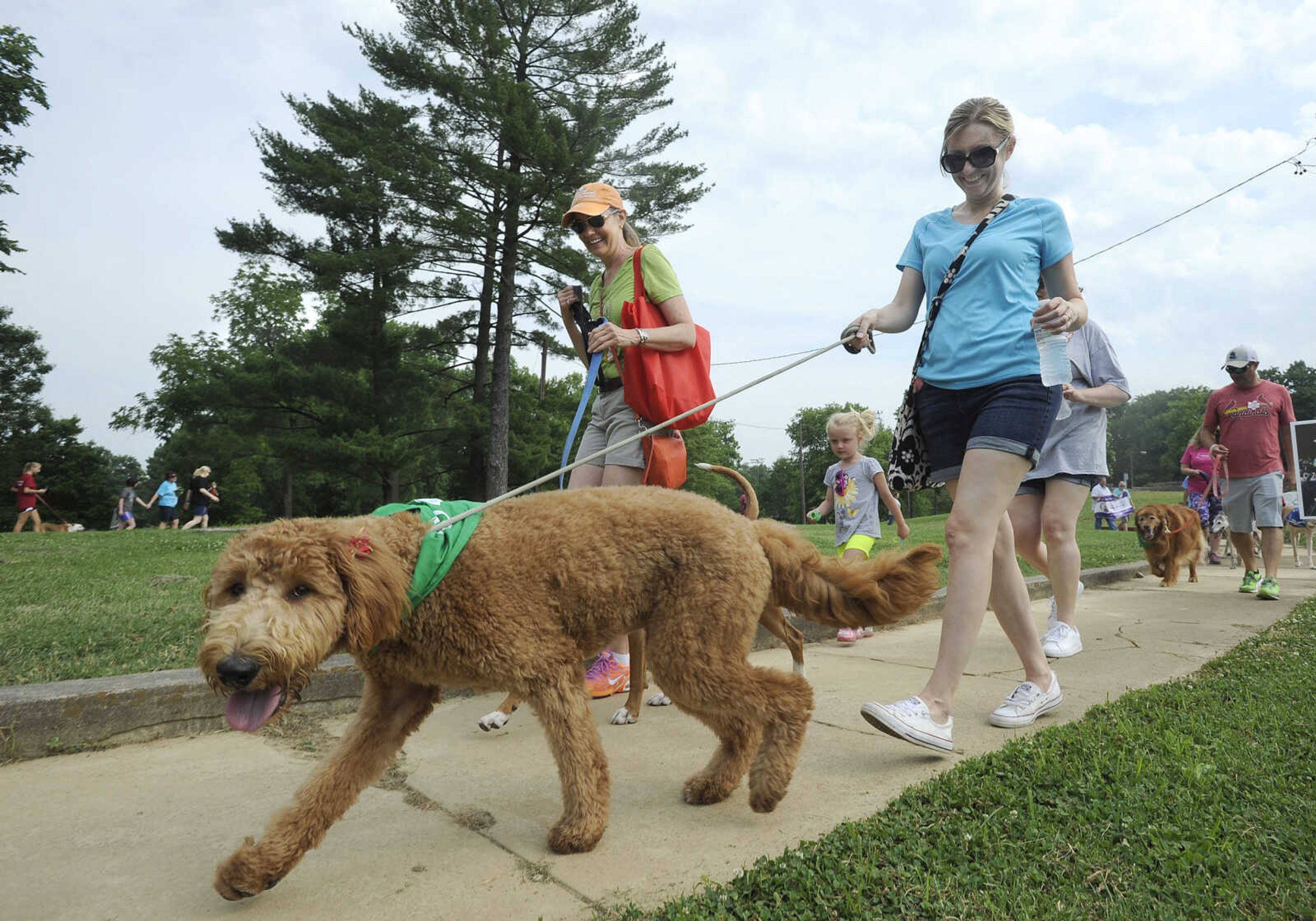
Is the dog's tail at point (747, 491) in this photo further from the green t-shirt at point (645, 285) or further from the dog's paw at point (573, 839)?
the dog's paw at point (573, 839)

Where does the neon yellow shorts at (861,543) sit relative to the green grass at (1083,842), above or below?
above

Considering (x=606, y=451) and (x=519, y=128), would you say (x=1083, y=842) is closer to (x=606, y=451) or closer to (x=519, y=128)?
(x=606, y=451)

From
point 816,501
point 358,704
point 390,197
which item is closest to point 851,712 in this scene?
point 358,704

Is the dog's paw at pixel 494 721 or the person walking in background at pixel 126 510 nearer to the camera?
the dog's paw at pixel 494 721

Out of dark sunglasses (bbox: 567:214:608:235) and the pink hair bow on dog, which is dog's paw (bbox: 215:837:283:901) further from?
dark sunglasses (bbox: 567:214:608:235)

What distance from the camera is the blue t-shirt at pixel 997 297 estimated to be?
10.5 feet

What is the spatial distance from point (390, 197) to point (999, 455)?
20507 millimetres

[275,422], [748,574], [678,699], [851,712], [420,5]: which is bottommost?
[851,712]

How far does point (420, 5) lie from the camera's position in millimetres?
20578

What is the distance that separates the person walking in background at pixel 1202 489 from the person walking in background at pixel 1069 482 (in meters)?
6.62

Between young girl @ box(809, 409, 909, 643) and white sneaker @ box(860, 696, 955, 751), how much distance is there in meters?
3.04

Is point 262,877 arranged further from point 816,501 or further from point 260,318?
point 816,501

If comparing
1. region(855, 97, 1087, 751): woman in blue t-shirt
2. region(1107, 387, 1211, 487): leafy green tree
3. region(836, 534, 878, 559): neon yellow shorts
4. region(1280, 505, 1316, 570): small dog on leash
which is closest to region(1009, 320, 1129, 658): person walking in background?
region(836, 534, 878, 559): neon yellow shorts

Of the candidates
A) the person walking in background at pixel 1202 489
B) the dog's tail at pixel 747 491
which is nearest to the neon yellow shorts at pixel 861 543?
the dog's tail at pixel 747 491
